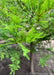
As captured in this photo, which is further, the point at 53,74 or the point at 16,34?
the point at 53,74

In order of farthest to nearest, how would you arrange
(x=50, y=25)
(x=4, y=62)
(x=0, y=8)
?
(x=4, y=62) → (x=50, y=25) → (x=0, y=8)

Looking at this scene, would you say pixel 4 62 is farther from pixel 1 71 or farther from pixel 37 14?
pixel 37 14

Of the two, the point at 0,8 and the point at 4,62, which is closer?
the point at 0,8

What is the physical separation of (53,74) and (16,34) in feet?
4.35

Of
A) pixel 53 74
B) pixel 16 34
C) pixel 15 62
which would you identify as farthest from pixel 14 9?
pixel 53 74

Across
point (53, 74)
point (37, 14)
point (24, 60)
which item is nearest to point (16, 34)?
point (37, 14)

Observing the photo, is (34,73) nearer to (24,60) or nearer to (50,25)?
(24,60)

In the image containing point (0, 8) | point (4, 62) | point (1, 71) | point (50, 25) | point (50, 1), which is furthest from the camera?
point (4, 62)

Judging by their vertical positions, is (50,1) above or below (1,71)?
above

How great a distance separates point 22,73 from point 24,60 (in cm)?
27

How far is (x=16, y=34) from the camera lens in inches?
25.8

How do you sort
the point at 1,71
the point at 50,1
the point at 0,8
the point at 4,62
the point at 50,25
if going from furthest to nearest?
the point at 4,62, the point at 1,71, the point at 50,25, the point at 0,8, the point at 50,1

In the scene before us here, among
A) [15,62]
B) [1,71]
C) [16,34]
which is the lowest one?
[1,71]

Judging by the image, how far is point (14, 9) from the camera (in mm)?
746
